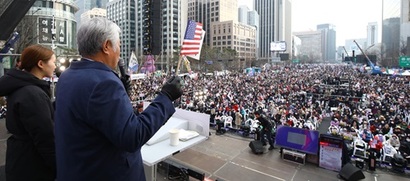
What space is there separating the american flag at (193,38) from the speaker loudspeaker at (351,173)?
5952 mm

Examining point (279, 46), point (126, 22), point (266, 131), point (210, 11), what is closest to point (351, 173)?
point (266, 131)

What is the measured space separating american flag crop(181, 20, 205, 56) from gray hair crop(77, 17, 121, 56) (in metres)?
6.23

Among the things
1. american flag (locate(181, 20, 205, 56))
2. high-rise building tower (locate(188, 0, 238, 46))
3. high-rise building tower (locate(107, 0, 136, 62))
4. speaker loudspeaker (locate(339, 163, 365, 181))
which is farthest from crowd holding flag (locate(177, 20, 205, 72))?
high-rise building tower (locate(188, 0, 238, 46))

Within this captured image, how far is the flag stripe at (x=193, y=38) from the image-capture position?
25.7ft

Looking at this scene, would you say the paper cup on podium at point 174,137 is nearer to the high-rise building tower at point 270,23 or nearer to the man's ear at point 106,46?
the man's ear at point 106,46

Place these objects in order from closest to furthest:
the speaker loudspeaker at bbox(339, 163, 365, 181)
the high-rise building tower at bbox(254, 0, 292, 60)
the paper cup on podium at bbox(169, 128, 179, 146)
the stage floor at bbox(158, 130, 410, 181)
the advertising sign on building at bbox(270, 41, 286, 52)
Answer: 1. the paper cup on podium at bbox(169, 128, 179, 146)
2. the speaker loudspeaker at bbox(339, 163, 365, 181)
3. the stage floor at bbox(158, 130, 410, 181)
4. the advertising sign on building at bbox(270, 41, 286, 52)
5. the high-rise building tower at bbox(254, 0, 292, 60)

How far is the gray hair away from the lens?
4.67 ft

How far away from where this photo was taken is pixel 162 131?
437 centimetres

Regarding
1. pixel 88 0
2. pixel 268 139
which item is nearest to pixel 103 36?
pixel 268 139

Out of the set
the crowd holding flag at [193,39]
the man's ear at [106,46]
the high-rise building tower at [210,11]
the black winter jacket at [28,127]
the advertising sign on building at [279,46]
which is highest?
the high-rise building tower at [210,11]

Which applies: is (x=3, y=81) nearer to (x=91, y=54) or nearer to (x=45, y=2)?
(x=91, y=54)

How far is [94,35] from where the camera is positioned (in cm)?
142

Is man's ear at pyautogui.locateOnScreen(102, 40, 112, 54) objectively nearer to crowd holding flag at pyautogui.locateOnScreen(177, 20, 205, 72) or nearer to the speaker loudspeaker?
crowd holding flag at pyautogui.locateOnScreen(177, 20, 205, 72)

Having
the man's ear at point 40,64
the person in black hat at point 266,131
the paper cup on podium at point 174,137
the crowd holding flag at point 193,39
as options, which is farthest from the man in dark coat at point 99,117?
the person in black hat at point 266,131
